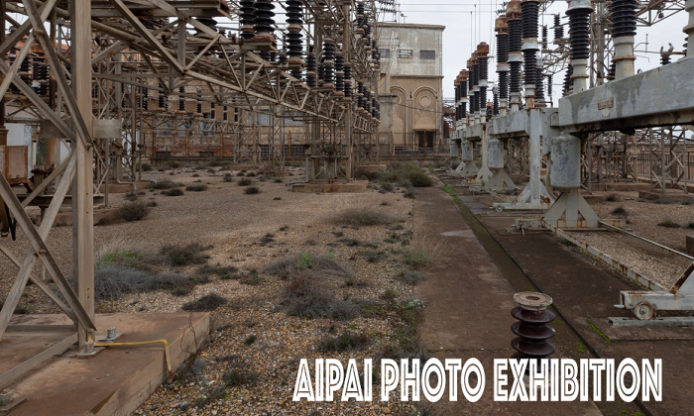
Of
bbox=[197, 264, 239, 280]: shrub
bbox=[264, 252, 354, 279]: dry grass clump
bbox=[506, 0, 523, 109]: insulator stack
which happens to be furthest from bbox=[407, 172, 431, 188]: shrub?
bbox=[197, 264, 239, 280]: shrub

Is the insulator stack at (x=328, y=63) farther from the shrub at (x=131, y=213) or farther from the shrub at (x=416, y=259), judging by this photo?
the shrub at (x=416, y=259)

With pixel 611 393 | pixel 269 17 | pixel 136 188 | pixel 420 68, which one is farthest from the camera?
pixel 420 68

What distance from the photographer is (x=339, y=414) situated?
11.3 feet

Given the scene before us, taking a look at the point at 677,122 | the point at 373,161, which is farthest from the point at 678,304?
the point at 373,161

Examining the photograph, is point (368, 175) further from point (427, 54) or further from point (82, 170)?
Result: point (427, 54)

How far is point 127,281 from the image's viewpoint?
21.5ft

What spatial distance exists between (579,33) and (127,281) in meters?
9.59

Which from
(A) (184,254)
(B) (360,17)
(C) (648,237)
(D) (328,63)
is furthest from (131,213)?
(B) (360,17)

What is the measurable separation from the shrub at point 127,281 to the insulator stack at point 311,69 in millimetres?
11719

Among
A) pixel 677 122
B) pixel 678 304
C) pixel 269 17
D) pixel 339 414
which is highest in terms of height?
pixel 269 17

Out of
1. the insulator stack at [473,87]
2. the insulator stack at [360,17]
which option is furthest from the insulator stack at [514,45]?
the insulator stack at [360,17]

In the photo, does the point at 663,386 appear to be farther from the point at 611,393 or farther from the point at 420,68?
the point at 420,68

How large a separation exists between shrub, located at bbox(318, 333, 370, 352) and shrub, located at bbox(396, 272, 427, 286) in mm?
2261

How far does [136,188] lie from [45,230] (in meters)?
18.1
